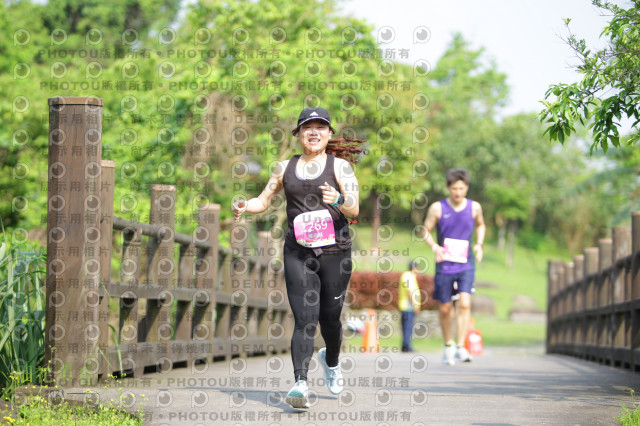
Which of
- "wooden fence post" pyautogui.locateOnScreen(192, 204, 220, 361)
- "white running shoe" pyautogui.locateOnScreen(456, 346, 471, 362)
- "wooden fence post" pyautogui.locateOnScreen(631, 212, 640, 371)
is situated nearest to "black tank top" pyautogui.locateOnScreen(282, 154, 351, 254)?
"wooden fence post" pyautogui.locateOnScreen(192, 204, 220, 361)

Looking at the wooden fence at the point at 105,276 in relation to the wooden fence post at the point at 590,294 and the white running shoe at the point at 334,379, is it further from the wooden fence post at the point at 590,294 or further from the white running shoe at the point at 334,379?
the wooden fence post at the point at 590,294

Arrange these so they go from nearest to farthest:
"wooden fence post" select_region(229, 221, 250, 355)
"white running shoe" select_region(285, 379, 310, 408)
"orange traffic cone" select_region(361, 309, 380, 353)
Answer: "white running shoe" select_region(285, 379, 310, 408)
"wooden fence post" select_region(229, 221, 250, 355)
"orange traffic cone" select_region(361, 309, 380, 353)

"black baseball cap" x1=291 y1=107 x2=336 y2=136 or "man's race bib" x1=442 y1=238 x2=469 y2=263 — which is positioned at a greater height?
"black baseball cap" x1=291 y1=107 x2=336 y2=136

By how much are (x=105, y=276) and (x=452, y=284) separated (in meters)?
4.76

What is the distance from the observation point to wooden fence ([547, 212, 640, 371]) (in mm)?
8930

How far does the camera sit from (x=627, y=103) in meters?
5.78

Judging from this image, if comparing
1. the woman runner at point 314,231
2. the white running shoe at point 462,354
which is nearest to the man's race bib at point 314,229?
the woman runner at point 314,231

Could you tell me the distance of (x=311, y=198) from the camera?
19.2ft

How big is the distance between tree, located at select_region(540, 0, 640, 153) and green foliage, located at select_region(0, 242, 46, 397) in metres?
3.51

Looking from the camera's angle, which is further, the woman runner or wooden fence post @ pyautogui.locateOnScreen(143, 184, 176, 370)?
wooden fence post @ pyautogui.locateOnScreen(143, 184, 176, 370)

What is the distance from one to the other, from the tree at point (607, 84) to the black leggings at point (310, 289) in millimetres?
1587

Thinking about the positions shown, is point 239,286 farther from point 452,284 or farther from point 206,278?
point 452,284

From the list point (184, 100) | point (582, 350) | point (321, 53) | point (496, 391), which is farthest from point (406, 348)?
point (496, 391)

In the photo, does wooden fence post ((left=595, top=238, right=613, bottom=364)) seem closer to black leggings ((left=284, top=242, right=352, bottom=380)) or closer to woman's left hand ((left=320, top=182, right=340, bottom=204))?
black leggings ((left=284, top=242, right=352, bottom=380))
